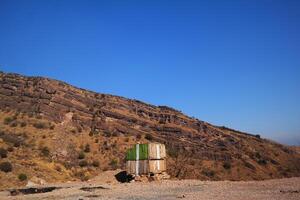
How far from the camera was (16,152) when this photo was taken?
4291cm

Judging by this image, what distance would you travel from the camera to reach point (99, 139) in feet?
188

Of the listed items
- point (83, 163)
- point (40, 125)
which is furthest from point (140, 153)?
point (40, 125)

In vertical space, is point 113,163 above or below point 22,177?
above

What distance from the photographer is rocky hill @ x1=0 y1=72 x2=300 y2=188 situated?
44.8 metres

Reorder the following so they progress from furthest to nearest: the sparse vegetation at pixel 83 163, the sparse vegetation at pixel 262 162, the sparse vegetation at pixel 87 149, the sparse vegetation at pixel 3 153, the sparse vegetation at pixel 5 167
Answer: the sparse vegetation at pixel 262 162 < the sparse vegetation at pixel 87 149 < the sparse vegetation at pixel 83 163 < the sparse vegetation at pixel 3 153 < the sparse vegetation at pixel 5 167

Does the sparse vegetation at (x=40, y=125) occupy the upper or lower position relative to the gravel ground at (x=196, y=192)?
upper

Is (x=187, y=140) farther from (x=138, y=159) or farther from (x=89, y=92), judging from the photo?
(x=138, y=159)

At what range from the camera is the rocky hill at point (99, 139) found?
147 ft

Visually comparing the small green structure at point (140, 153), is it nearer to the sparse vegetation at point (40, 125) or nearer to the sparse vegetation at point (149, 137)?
the sparse vegetation at point (40, 125)

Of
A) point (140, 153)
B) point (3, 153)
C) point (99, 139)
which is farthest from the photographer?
point (99, 139)

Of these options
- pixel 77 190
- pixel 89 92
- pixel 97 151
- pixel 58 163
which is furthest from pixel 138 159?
pixel 89 92

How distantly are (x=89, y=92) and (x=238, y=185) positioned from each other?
→ 170 ft

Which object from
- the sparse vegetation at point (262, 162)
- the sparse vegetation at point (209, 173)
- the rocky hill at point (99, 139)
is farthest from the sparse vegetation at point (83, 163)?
the sparse vegetation at point (262, 162)

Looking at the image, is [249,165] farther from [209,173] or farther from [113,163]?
[113,163]
